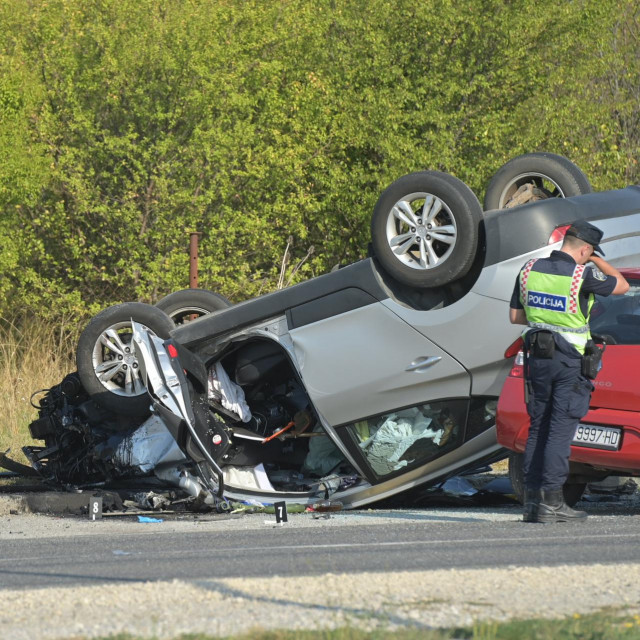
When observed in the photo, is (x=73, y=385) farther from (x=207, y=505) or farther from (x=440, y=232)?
(x=440, y=232)

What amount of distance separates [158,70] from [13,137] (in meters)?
3.38

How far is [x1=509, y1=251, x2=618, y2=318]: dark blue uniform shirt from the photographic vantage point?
7195mm

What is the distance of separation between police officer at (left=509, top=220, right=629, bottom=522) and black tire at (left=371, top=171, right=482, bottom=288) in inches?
26.5

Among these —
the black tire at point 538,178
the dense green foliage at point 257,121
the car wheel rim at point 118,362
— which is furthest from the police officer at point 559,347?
the dense green foliage at point 257,121

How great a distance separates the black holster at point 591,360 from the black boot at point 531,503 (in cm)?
74

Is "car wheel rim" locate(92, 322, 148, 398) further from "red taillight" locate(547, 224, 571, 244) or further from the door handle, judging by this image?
"red taillight" locate(547, 224, 571, 244)

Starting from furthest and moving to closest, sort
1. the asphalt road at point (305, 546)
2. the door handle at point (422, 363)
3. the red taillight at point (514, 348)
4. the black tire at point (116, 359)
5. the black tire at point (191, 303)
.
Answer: the black tire at point (191, 303) → the black tire at point (116, 359) → the door handle at point (422, 363) → the red taillight at point (514, 348) → the asphalt road at point (305, 546)

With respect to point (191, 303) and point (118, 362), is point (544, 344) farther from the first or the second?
point (191, 303)

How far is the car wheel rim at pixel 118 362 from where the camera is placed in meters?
9.34

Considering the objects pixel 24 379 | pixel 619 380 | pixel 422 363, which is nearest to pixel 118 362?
pixel 422 363

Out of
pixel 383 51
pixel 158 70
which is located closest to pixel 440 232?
pixel 158 70

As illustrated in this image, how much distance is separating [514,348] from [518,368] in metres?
0.13

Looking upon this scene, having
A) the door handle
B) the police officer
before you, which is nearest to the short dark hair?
the police officer

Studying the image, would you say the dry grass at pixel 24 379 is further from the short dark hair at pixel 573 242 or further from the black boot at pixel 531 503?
the short dark hair at pixel 573 242
